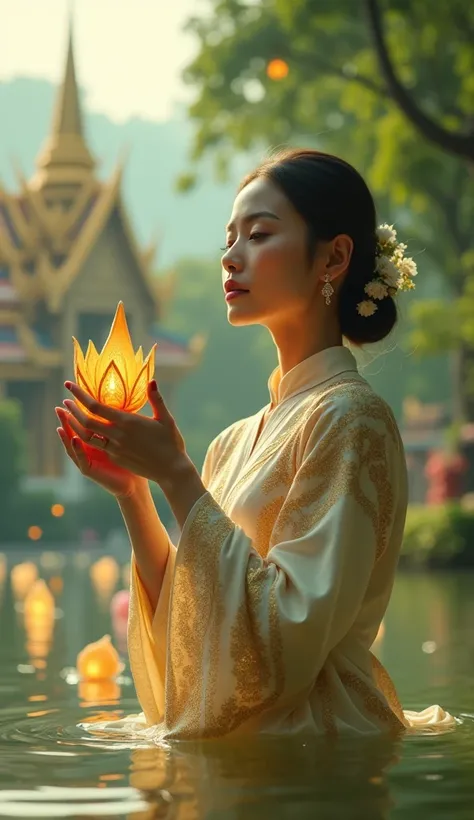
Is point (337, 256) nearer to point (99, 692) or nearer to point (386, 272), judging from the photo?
point (386, 272)

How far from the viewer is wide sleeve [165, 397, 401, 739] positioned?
2.81 meters

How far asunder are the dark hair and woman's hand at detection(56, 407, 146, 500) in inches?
20.9

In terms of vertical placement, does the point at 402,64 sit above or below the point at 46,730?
above

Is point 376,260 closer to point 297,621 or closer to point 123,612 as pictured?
point 297,621

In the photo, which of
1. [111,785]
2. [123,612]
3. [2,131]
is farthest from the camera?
[2,131]

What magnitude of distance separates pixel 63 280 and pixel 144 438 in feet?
92.0

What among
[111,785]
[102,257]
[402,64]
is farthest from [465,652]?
[102,257]

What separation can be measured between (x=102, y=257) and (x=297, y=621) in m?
30.0

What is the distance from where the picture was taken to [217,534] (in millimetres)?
2854

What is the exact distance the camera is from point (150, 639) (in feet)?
10.6

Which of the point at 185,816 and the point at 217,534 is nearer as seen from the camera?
the point at 185,816

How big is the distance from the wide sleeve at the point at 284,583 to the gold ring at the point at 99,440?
0.64 feet

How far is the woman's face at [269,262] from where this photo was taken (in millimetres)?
3113

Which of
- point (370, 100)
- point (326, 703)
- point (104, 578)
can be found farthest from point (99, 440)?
point (370, 100)
